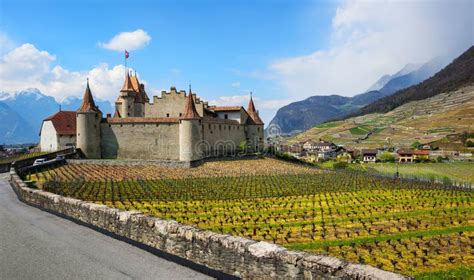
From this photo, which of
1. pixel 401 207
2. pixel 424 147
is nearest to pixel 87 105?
pixel 401 207

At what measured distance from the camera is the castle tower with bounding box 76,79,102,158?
51138 millimetres

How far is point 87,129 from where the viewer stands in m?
51.2

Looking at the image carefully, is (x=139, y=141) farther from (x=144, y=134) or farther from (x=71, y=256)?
(x=71, y=256)

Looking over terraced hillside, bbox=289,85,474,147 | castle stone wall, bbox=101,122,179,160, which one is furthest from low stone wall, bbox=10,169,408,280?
terraced hillside, bbox=289,85,474,147

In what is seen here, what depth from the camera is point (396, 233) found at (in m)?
18.4

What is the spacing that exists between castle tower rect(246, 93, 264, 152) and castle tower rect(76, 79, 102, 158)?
29.6m

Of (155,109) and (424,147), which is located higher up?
(155,109)

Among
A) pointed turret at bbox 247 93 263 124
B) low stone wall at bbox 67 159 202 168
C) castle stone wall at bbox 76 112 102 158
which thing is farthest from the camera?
pointed turret at bbox 247 93 263 124

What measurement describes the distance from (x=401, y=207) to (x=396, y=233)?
10097 mm

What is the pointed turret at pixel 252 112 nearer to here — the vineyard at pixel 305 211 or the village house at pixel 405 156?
the vineyard at pixel 305 211

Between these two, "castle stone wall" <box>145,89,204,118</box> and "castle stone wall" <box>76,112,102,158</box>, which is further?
"castle stone wall" <box>145,89,204,118</box>

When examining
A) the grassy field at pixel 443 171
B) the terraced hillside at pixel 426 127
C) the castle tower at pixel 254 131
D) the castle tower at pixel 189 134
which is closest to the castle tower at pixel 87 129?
the castle tower at pixel 189 134

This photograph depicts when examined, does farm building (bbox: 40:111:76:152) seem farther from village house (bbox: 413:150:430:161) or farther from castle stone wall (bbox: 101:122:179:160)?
village house (bbox: 413:150:430:161)

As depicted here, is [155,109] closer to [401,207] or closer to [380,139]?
[401,207]
